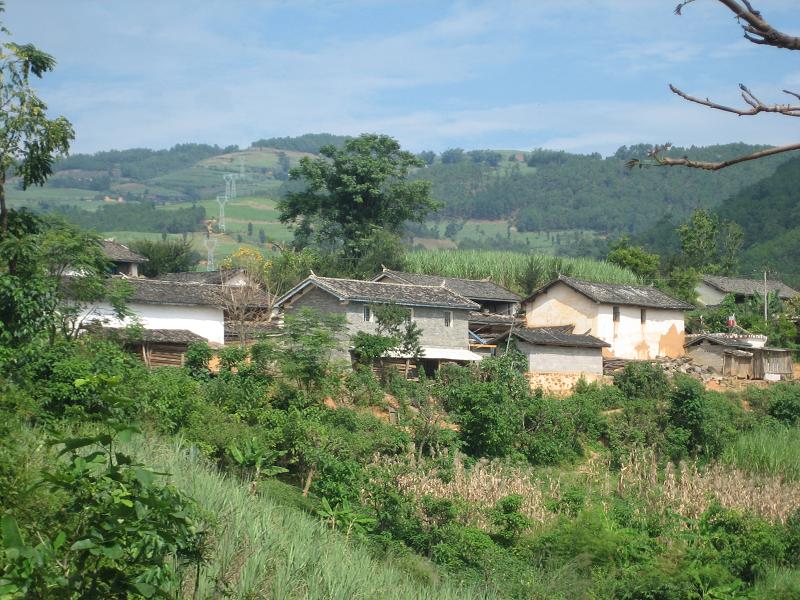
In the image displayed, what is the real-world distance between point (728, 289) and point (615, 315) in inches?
705

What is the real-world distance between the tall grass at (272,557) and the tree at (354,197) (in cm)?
3339

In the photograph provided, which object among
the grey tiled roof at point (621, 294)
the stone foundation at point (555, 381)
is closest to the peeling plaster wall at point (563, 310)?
the grey tiled roof at point (621, 294)

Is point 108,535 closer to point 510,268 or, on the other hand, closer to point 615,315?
point 615,315

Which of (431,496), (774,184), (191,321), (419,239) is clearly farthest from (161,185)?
(431,496)

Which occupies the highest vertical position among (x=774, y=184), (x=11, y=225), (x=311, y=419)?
(x=774, y=184)

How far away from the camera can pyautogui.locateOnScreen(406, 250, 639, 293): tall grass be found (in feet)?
154

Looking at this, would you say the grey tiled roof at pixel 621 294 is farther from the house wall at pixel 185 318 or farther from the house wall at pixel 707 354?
the house wall at pixel 185 318

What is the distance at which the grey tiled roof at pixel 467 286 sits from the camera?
38969 millimetres

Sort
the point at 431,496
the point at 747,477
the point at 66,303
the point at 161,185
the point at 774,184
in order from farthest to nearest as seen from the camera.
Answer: the point at 161,185 < the point at 774,184 < the point at 747,477 < the point at 66,303 < the point at 431,496

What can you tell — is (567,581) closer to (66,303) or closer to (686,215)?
(66,303)

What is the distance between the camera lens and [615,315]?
37969 mm

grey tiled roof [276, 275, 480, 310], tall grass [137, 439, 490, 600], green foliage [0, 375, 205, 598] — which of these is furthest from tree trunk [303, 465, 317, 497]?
green foliage [0, 375, 205, 598]

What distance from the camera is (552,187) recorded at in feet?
535

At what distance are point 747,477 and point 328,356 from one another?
11.3 m
